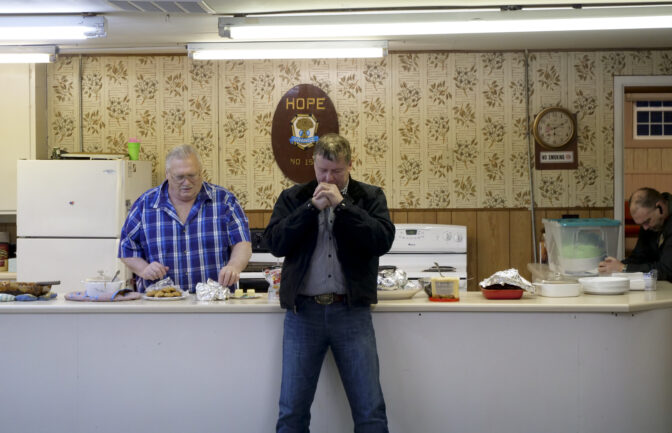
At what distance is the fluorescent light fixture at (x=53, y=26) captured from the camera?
14.7 feet

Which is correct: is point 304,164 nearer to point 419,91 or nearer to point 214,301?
point 419,91

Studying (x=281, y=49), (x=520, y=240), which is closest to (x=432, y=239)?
(x=520, y=240)

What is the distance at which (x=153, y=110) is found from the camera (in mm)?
6270

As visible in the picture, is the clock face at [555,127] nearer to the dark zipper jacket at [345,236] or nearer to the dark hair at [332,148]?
the dark zipper jacket at [345,236]

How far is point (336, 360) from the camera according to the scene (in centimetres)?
306

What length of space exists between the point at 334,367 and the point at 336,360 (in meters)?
0.24

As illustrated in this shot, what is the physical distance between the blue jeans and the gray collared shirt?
0.18ft

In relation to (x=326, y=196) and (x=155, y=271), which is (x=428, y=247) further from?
(x=326, y=196)

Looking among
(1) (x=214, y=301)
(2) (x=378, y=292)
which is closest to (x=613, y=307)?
(2) (x=378, y=292)

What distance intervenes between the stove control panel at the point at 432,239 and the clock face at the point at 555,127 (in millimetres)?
989

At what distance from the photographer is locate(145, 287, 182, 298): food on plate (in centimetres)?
341

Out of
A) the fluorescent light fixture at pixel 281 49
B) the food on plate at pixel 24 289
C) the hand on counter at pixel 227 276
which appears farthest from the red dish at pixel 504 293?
the fluorescent light fixture at pixel 281 49

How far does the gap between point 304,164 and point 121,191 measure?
4.68ft

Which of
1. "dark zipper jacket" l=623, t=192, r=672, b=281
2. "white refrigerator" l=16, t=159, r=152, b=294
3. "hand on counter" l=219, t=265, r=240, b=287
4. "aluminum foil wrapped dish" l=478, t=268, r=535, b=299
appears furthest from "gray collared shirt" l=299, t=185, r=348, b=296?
"white refrigerator" l=16, t=159, r=152, b=294
